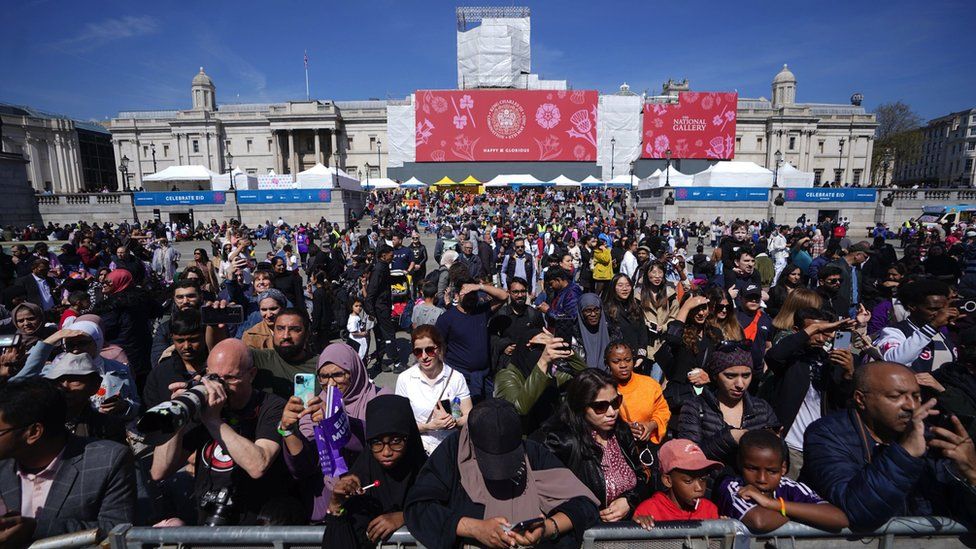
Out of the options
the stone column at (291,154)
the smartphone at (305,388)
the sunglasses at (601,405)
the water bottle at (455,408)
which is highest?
the stone column at (291,154)

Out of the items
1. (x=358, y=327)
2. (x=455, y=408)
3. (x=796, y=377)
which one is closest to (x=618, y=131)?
(x=358, y=327)

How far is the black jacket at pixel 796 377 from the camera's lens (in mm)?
3194

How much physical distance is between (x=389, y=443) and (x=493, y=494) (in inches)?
22.5

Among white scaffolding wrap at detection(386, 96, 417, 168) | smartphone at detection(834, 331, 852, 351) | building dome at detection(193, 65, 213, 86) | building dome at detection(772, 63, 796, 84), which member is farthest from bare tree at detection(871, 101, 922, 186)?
building dome at detection(193, 65, 213, 86)

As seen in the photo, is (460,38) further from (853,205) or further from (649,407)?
(649,407)

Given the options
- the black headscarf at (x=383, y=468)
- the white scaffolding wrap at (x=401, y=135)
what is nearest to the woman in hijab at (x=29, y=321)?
the black headscarf at (x=383, y=468)

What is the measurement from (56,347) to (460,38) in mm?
63151

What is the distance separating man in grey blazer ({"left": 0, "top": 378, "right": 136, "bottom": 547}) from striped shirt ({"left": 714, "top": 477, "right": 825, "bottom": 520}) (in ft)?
9.96

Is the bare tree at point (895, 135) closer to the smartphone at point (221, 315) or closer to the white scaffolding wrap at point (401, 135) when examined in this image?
the white scaffolding wrap at point (401, 135)

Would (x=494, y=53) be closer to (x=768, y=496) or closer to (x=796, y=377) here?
(x=796, y=377)

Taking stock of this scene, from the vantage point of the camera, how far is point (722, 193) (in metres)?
28.0

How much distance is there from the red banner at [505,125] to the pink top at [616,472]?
53.0m

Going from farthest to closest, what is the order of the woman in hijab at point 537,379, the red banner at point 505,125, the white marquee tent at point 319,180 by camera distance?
the red banner at point 505,125 → the white marquee tent at point 319,180 → the woman in hijab at point 537,379

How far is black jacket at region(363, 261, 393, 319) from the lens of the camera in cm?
703
